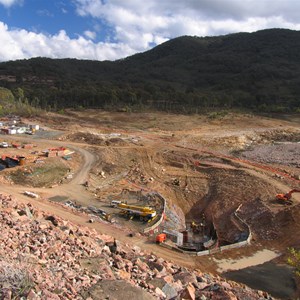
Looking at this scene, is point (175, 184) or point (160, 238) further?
point (175, 184)

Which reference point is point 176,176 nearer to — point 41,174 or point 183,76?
point 41,174

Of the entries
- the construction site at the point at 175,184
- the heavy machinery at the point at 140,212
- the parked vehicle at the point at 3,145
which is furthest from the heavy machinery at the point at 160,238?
the parked vehicle at the point at 3,145

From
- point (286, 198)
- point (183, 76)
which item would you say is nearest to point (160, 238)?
point (286, 198)

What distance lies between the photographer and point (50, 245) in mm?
12031

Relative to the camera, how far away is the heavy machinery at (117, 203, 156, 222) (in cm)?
2350

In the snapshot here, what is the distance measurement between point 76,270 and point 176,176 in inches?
894

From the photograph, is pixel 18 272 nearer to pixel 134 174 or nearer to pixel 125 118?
pixel 134 174

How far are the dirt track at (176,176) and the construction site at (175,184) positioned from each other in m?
0.09

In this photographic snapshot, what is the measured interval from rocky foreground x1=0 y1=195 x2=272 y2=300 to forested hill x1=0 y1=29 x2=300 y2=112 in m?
58.9

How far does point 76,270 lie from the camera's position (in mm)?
10641

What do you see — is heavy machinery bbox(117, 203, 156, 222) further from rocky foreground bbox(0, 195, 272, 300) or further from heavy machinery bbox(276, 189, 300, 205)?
heavy machinery bbox(276, 189, 300, 205)

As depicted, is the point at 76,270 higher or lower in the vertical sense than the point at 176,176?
higher

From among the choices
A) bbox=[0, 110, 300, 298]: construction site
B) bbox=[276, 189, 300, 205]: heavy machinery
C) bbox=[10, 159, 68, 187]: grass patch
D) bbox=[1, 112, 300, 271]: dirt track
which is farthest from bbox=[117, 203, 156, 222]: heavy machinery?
bbox=[276, 189, 300, 205]: heavy machinery

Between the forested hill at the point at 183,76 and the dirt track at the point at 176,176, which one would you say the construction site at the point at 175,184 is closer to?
the dirt track at the point at 176,176
